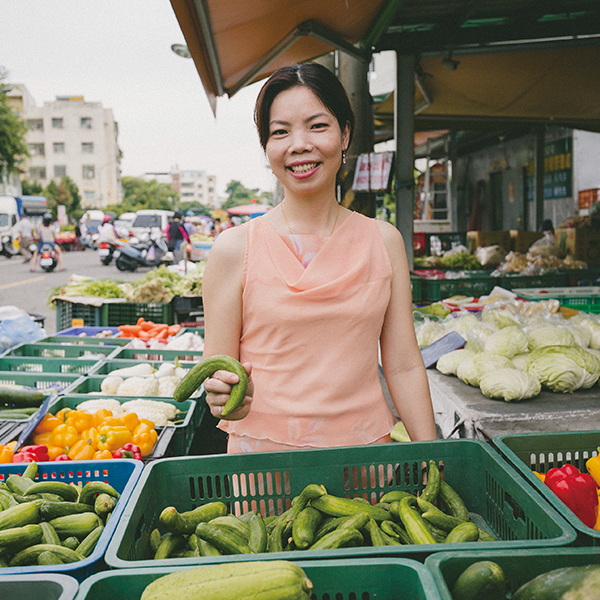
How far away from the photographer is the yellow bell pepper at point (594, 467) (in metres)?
1.90

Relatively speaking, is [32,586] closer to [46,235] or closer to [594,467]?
[594,467]

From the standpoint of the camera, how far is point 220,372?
1.68 metres

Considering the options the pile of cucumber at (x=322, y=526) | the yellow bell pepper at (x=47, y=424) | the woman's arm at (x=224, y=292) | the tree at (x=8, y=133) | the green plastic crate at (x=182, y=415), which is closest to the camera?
the pile of cucumber at (x=322, y=526)

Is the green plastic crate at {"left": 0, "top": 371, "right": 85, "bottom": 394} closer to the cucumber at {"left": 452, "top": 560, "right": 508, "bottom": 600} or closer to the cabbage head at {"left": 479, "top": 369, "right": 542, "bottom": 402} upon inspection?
the cabbage head at {"left": 479, "top": 369, "right": 542, "bottom": 402}

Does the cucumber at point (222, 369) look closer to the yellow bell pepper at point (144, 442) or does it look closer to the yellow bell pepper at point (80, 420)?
the yellow bell pepper at point (144, 442)

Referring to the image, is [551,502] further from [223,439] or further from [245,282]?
[223,439]

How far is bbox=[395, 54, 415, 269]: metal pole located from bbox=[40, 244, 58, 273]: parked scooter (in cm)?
1815

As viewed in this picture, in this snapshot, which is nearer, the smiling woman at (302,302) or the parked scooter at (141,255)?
the smiling woman at (302,302)

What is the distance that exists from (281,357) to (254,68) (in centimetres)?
466

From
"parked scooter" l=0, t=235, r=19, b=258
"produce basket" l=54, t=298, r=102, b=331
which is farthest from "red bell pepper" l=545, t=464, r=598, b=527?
"parked scooter" l=0, t=235, r=19, b=258

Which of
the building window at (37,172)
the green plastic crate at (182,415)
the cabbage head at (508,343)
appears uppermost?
the building window at (37,172)

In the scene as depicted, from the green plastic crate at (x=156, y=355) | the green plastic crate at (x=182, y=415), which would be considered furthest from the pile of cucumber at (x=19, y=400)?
the green plastic crate at (x=156, y=355)

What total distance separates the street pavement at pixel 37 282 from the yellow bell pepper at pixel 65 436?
219 inches

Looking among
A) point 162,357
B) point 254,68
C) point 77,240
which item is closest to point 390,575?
point 162,357
